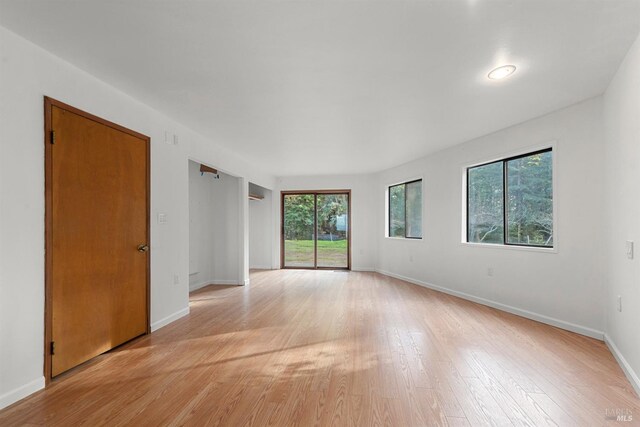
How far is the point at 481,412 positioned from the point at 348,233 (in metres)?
5.63

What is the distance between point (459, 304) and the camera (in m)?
4.21

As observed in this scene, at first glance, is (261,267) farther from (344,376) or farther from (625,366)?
(625,366)

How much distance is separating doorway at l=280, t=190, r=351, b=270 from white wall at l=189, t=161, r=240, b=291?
6.63 ft

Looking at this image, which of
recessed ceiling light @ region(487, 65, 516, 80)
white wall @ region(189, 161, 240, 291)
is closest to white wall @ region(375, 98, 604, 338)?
recessed ceiling light @ region(487, 65, 516, 80)

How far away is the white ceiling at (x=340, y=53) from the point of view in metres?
1.71

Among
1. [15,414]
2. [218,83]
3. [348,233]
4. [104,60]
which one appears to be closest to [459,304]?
[348,233]

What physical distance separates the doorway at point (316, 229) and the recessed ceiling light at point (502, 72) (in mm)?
4992

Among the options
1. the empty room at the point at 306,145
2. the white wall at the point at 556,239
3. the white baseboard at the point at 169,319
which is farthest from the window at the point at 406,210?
the white baseboard at the point at 169,319

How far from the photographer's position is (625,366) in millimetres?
2293

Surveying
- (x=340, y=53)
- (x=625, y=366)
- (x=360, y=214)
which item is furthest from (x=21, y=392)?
(x=360, y=214)

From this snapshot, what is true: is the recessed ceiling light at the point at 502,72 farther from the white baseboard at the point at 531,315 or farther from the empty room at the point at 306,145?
the white baseboard at the point at 531,315

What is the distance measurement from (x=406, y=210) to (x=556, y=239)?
302cm

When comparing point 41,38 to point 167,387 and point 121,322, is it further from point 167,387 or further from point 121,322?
point 167,387

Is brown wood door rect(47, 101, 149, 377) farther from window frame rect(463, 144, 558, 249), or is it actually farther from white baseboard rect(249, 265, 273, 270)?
white baseboard rect(249, 265, 273, 270)
